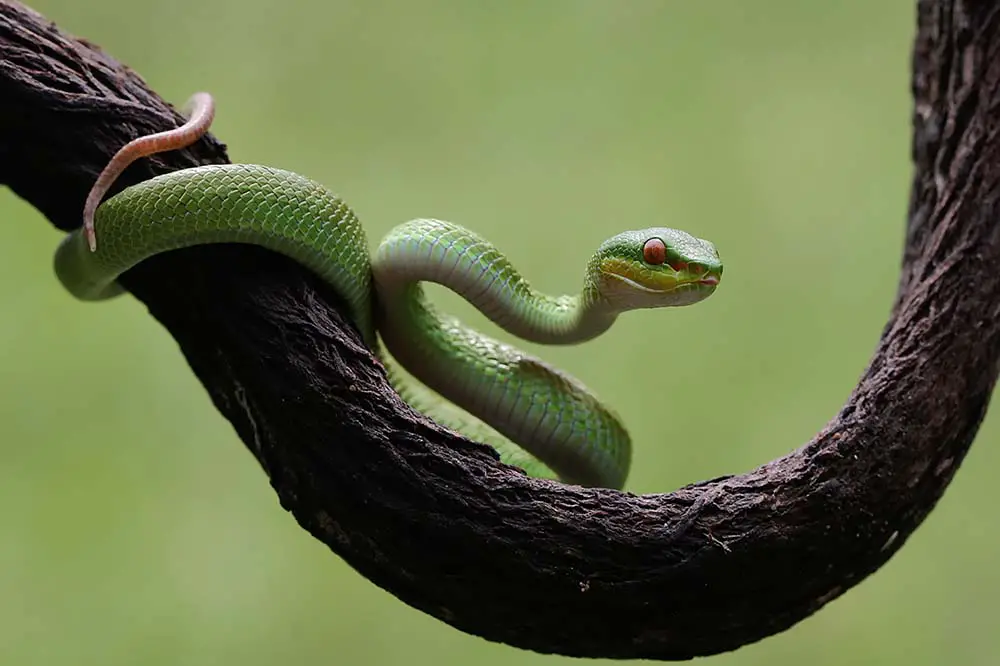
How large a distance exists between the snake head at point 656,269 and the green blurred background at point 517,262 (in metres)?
1.83

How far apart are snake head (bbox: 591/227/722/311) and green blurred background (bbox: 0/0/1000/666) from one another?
6.02 ft

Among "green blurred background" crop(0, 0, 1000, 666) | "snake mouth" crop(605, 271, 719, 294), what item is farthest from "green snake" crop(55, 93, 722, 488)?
"green blurred background" crop(0, 0, 1000, 666)

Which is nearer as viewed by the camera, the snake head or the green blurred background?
the snake head

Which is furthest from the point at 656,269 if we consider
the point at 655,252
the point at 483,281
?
the point at 483,281

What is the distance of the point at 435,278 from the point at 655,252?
547 millimetres

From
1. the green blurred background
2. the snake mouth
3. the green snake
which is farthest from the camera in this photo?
the green blurred background

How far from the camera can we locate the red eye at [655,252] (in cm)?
222

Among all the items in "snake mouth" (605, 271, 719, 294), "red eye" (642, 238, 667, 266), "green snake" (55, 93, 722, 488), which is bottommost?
"green snake" (55, 93, 722, 488)

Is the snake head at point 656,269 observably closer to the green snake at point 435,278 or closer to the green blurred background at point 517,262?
the green snake at point 435,278

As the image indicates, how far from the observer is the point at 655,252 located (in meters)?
2.23

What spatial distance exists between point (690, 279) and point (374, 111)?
270 cm

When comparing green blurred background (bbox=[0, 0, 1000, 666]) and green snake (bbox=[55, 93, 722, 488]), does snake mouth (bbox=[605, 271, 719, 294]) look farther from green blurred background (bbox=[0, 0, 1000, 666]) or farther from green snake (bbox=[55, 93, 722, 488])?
green blurred background (bbox=[0, 0, 1000, 666])

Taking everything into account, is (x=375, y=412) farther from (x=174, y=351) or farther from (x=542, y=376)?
(x=174, y=351)

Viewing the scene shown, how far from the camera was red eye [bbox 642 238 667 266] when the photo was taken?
2.22m
